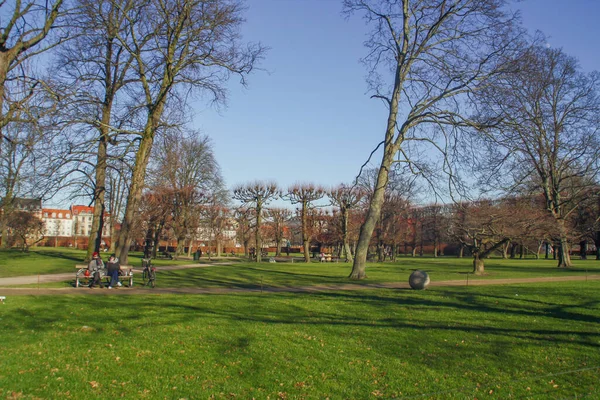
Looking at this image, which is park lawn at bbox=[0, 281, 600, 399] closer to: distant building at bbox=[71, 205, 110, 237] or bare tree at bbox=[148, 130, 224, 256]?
bare tree at bbox=[148, 130, 224, 256]

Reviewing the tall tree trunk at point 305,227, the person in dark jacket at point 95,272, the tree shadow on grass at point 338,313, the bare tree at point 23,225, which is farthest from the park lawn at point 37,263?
the tall tree trunk at point 305,227

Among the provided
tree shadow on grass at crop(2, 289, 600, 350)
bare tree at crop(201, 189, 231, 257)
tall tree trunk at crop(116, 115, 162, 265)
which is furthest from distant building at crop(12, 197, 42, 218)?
bare tree at crop(201, 189, 231, 257)

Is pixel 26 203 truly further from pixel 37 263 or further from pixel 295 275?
pixel 295 275

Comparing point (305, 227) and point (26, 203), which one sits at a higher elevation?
point (26, 203)

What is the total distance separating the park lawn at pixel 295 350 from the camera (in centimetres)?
650

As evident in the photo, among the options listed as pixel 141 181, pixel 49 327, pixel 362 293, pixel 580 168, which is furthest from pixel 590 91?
pixel 49 327

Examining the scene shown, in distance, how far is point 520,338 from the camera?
30.9 ft

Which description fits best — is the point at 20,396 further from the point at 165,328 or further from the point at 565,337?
the point at 565,337

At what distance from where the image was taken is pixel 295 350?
27.3ft

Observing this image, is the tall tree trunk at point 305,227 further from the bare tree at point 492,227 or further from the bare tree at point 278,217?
the bare tree at point 492,227

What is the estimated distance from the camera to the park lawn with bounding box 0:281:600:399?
6500 millimetres

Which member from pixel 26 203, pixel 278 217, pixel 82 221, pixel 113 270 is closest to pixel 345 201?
pixel 278 217

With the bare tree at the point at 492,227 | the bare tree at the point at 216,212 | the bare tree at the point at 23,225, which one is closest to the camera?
the bare tree at the point at 492,227

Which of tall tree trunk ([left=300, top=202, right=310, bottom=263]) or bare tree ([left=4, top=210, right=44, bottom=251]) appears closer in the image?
bare tree ([left=4, top=210, right=44, bottom=251])
